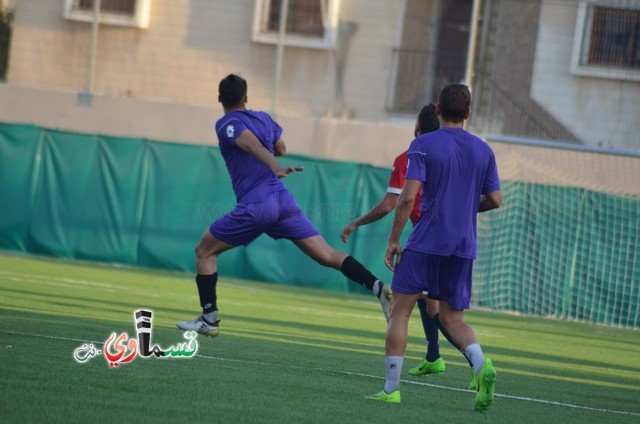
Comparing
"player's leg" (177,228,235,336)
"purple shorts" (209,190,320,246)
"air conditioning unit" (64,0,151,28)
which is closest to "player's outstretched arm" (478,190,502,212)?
"purple shorts" (209,190,320,246)

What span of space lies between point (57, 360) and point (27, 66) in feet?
65.1

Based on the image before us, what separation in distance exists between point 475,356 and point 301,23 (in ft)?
64.3

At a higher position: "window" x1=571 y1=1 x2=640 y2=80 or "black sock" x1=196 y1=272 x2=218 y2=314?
"window" x1=571 y1=1 x2=640 y2=80

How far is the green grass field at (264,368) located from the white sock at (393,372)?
188 mm

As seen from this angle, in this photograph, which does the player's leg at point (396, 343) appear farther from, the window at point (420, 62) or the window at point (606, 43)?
the window at point (606, 43)

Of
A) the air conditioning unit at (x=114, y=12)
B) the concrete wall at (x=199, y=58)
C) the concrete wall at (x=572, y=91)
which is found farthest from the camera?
the air conditioning unit at (x=114, y=12)

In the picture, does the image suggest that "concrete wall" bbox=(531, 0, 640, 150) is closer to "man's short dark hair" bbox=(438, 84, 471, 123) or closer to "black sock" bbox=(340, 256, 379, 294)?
"black sock" bbox=(340, 256, 379, 294)

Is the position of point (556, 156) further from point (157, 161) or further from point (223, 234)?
point (223, 234)

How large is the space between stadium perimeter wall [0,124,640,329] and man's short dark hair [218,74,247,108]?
424 inches

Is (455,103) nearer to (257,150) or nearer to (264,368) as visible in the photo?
(257,150)

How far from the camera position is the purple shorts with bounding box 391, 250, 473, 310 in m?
7.04

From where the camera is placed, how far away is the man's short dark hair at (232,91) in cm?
911

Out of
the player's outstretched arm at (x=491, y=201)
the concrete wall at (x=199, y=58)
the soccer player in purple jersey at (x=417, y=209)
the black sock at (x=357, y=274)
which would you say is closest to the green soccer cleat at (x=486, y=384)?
the player's outstretched arm at (x=491, y=201)

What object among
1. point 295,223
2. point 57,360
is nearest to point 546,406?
point 295,223
